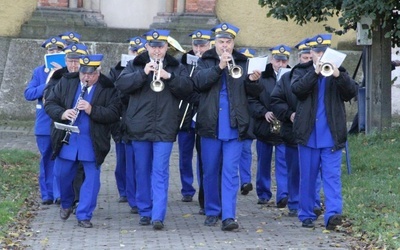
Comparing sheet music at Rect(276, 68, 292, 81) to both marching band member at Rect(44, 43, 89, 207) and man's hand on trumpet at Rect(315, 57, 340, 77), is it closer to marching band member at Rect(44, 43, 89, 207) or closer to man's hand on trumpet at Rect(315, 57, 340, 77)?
man's hand on trumpet at Rect(315, 57, 340, 77)

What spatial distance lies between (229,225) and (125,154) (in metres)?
2.22

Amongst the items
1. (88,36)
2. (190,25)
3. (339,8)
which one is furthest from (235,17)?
(339,8)

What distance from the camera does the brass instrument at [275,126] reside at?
44.4 ft

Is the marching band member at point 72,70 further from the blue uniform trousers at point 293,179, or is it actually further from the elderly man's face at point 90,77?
the blue uniform trousers at point 293,179

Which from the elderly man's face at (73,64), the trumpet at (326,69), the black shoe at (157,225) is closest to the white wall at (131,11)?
the elderly man's face at (73,64)

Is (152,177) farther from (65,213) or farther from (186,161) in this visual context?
(186,161)

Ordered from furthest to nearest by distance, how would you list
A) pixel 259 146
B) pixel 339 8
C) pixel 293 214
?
1. pixel 339 8
2. pixel 259 146
3. pixel 293 214

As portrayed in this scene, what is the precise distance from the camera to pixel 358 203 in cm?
1292

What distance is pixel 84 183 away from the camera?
12023 millimetres

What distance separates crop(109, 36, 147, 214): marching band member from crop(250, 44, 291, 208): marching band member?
5.16 ft

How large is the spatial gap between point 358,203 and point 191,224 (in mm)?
2025

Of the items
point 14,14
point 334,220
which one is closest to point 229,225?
point 334,220

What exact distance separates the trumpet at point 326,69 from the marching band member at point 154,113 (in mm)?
1438

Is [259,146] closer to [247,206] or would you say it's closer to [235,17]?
[247,206]
